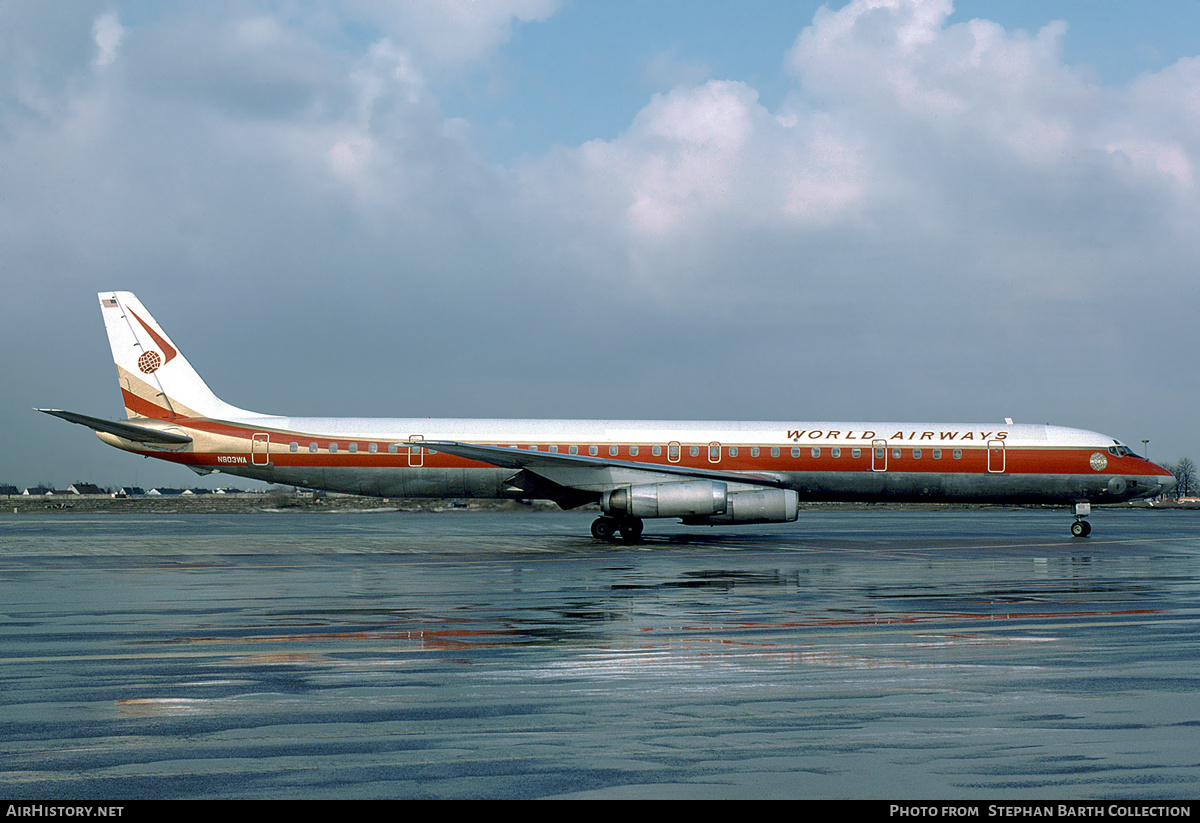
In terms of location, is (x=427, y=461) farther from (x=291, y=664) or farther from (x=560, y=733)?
(x=560, y=733)

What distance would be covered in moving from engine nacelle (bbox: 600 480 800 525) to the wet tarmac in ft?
29.9

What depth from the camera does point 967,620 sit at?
13.4 meters

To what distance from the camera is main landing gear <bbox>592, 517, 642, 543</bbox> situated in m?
30.3

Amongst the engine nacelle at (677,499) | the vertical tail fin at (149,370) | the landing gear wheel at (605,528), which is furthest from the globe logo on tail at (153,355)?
the engine nacelle at (677,499)

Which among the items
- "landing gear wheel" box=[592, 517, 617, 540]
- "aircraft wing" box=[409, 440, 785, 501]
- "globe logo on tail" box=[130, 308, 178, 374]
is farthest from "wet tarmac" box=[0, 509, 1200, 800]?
"globe logo on tail" box=[130, 308, 178, 374]

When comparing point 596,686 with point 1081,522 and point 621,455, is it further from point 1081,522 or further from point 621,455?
point 1081,522

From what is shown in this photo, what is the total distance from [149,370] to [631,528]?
16.5 metres

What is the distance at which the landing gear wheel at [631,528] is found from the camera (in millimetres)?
30281

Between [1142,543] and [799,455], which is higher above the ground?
[799,455]

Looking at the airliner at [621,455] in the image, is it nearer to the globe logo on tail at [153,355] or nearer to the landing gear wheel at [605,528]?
the landing gear wheel at [605,528]

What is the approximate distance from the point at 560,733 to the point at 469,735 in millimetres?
617

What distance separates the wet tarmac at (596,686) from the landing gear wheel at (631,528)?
10.8 m

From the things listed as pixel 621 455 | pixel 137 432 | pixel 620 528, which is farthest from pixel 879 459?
pixel 137 432

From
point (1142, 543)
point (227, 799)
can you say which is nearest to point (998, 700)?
point (227, 799)
